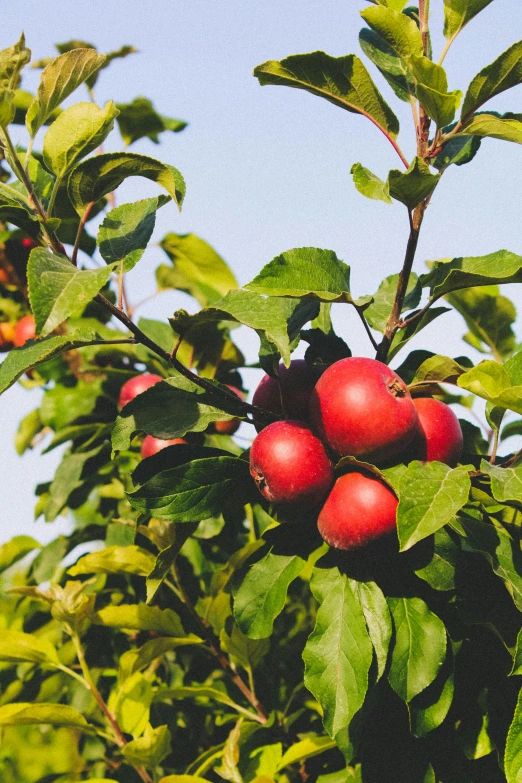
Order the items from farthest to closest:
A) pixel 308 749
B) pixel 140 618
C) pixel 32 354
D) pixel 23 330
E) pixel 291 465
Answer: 1. pixel 23 330
2. pixel 140 618
3. pixel 308 749
4. pixel 291 465
5. pixel 32 354

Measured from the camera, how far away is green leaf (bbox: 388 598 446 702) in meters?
1.26

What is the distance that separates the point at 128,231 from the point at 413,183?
60 cm

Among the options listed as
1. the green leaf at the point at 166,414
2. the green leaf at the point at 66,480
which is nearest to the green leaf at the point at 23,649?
the green leaf at the point at 66,480

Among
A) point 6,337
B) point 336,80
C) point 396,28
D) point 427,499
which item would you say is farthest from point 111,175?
point 6,337

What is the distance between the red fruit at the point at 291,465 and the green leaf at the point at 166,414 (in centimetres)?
15

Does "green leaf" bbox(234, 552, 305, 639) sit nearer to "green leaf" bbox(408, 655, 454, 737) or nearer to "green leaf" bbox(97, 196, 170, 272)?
"green leaf" bbox(408, 655, 454, 737)

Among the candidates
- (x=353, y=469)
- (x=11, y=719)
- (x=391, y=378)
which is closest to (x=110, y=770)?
(x=11, y=719)

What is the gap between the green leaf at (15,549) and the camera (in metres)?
2.76

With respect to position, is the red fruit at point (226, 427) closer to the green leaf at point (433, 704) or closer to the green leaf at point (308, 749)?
the green leaf at point (308, 749)

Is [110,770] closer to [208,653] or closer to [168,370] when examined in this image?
[208,653]

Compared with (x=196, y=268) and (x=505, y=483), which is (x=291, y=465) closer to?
(x=505, y=483)

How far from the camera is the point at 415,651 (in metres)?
1.28

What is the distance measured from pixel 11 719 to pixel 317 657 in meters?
0.89

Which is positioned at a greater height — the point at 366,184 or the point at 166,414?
the point at 366,184
